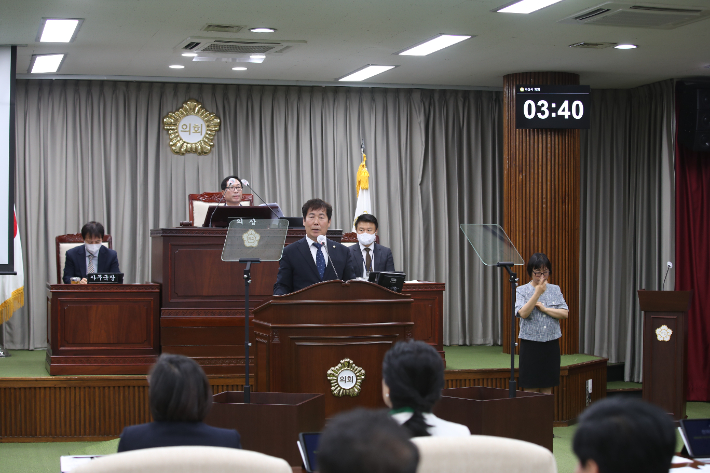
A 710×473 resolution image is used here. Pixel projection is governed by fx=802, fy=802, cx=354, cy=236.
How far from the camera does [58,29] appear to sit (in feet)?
19.3

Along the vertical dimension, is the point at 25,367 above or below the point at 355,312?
below

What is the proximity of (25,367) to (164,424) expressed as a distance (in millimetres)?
4720

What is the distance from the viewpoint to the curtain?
7871 mm

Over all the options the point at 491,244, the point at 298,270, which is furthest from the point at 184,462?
the point at 491,244

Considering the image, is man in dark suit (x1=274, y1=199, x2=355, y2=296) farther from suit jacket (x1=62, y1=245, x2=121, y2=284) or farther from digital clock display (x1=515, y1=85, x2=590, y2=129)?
digital clock display (x1=515, y1=85, x2=590, y2=129)

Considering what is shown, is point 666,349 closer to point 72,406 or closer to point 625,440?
point 72,406

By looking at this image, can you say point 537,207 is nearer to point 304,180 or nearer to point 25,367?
point 304,180

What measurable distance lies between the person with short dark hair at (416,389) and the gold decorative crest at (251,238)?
6.66 feet

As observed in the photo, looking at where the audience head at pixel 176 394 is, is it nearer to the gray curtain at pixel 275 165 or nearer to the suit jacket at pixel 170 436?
the suit jacket at pixel 170 436

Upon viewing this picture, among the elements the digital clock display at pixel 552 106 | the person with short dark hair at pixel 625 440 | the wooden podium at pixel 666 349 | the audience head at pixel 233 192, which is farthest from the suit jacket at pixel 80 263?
the person with short dark hair at pixel 625 440

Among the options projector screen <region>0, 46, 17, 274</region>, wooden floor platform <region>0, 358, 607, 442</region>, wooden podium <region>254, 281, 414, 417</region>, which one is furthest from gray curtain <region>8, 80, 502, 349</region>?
wooden podium <region>254, 281, 414, 417</region>

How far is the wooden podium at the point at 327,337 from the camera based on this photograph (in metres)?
3.90

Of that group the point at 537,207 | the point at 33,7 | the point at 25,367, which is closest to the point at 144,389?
the point at 25,367

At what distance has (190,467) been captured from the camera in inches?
65.2
